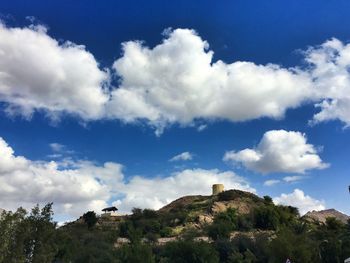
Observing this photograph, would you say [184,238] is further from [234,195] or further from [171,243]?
[234,195]

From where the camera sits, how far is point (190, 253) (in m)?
58.5

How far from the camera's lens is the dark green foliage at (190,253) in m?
57.2

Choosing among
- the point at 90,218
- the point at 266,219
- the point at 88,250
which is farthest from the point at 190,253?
the point at 90,218

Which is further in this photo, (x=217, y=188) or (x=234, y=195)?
(x=217, y=188)

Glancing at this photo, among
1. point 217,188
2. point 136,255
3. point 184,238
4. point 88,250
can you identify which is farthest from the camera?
point 217,188

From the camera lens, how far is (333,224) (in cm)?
8831

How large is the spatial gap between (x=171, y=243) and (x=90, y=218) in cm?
3753

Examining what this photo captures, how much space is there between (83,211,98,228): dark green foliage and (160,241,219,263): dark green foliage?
121ft

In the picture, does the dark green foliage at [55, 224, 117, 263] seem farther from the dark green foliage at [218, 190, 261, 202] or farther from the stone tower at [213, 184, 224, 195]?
the stone tower at [213, 184, 224, 195]

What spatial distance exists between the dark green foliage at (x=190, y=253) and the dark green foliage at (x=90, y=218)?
36825 mm

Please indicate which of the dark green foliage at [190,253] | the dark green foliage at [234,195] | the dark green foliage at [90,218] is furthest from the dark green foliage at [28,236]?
the dark green foliage at [234,195]

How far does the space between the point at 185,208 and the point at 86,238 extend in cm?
3924

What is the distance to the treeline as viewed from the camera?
27.5 meters

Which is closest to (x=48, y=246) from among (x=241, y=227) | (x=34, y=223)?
(x=34, y=223)
